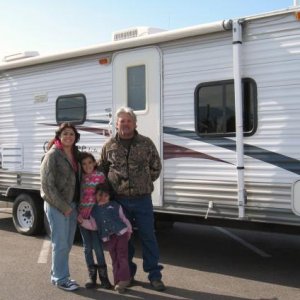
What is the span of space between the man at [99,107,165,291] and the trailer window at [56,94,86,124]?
213 cm

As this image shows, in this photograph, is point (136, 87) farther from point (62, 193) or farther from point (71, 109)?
point (62, 193)

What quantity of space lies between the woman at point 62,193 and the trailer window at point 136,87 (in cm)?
153

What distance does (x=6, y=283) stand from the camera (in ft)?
19.4

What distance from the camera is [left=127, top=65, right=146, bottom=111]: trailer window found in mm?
6961

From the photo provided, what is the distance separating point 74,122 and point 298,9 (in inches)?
141

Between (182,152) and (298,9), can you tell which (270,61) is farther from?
(182,152)

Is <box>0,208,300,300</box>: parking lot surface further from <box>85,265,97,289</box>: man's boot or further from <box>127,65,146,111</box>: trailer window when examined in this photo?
<box>127,65,146,111</box>: trailer window

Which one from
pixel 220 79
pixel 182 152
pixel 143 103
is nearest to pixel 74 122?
pixel 143 103

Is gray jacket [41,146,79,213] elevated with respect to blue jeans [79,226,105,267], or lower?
elevated

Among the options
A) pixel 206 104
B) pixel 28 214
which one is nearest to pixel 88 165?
pixel 206 104

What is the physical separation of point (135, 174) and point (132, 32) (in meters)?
2.36

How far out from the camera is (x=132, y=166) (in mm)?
5605

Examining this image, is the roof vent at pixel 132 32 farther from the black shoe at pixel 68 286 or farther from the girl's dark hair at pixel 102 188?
the black shoe at pixel 68 286

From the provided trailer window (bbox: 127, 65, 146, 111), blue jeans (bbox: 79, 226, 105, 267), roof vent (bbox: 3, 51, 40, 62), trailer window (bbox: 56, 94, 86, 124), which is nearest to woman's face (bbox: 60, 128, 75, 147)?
blue jeans (bbox: 79, 226, 105, 267)
